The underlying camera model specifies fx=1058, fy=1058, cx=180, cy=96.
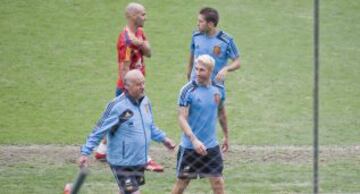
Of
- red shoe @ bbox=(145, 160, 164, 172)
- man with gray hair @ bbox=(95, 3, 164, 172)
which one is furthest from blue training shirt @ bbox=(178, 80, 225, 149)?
man with gray hair @ bbox=(95, 3, 164, 172)

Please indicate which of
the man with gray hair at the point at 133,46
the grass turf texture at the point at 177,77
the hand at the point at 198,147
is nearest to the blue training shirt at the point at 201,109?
the hand at the point at 198,147

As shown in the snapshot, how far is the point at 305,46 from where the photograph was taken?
2106 centimetres

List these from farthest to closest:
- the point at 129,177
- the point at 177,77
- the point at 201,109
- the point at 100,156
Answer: the point at 177,77
the point at 100,156
the point at 201,109
the point at 129,177

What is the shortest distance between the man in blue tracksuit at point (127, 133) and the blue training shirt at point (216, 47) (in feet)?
8.64

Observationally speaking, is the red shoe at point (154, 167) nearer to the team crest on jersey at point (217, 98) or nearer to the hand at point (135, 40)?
the hand at point (135, 40)

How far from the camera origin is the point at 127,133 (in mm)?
11219

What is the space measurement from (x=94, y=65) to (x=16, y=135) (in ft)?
14.2

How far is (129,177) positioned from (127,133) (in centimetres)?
47

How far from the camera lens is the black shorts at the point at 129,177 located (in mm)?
11195

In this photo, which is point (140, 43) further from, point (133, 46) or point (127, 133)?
point (127, 133)

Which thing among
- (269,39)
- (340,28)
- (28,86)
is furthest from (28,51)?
(340,28)

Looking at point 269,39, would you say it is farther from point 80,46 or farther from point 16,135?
point 16,135

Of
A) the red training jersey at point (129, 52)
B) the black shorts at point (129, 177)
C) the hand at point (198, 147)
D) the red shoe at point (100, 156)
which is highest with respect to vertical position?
the red training jersey at point (129, 52)

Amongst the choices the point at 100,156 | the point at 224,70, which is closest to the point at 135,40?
the point at 224,70
